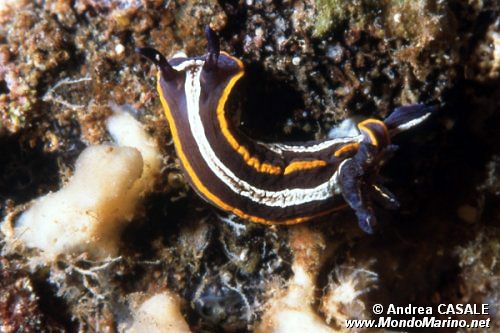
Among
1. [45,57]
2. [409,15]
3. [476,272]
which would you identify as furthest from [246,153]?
[476,272]

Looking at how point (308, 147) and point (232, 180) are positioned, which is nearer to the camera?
point (232, 180)

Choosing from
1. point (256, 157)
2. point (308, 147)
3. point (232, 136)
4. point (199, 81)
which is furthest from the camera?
point (308, 147)

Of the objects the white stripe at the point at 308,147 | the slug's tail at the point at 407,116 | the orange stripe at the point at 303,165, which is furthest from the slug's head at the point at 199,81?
the slug's tail at the point at 407,116

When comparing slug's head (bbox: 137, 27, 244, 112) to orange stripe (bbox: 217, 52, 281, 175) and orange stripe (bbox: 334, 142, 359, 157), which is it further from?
orange stripe (bbox: 334, 142, 359, 157)

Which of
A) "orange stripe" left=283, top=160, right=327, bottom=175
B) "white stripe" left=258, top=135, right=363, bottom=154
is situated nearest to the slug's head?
"white stripe" left=258, top=135, right=363, bottom=154

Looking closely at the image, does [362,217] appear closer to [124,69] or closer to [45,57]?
[124,69]

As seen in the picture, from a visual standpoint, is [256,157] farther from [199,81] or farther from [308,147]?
[199,81]

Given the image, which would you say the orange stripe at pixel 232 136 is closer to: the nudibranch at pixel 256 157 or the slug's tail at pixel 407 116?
the nudibranch at pixel 256 157

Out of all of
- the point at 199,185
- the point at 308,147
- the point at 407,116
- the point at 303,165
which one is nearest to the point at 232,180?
the point at 199,185
